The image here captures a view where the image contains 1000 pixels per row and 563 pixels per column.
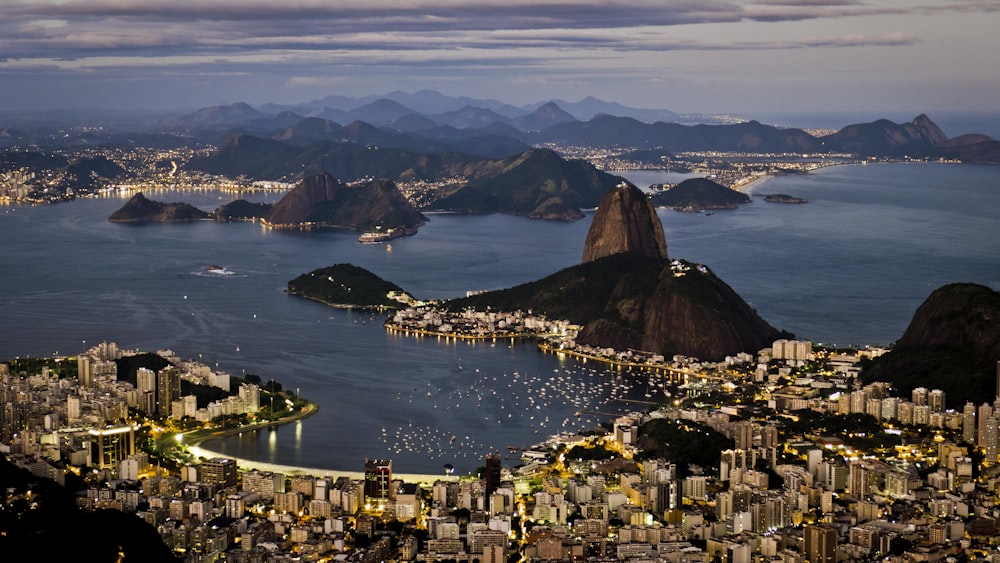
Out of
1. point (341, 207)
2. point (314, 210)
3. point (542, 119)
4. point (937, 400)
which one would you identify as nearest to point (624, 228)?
point (937, 400)

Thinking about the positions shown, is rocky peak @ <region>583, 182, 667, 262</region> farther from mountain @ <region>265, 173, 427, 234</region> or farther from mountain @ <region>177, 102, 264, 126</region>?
mountain @ <region>177, 102, 264, 126</region>

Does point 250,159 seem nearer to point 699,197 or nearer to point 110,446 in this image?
point 699,197

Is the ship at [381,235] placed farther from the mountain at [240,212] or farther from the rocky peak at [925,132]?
the rocky peak at [925,132]

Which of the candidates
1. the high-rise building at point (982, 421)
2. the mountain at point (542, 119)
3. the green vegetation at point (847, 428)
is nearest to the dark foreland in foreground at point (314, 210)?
the green vegetation at point (847, 428)

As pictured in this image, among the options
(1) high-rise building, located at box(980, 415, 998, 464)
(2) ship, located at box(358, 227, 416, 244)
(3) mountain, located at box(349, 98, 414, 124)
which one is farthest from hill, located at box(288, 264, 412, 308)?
(3) mountain, located at box(349, 98, 414, 124)

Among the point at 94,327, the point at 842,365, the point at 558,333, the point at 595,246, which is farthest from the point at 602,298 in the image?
the point at 94,327

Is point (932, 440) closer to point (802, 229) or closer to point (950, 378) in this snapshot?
point (950, 378)
